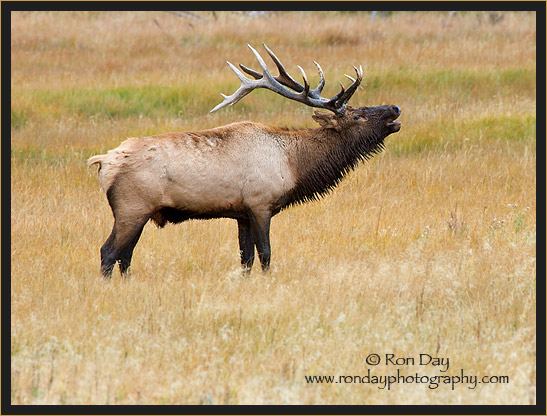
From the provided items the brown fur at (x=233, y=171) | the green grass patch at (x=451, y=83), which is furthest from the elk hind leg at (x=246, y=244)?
the green grass patch at (x=451, y=83)

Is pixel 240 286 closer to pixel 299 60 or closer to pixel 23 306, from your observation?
pixel 23 306

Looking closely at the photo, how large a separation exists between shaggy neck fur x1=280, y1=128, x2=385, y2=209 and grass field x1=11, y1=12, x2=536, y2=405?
69 centimetres

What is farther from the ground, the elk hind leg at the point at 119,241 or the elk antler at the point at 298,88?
the elk antler at the point at 298,88

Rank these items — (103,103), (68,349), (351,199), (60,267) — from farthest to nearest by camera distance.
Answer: (103,103)
(351,199)
(60,267)
(68,349)

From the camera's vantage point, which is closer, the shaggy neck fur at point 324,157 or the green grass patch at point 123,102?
the shaggy neck fur at point 324,157

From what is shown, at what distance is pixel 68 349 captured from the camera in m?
6.01

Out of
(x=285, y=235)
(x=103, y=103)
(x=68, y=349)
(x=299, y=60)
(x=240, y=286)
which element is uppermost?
(x=299, y=60)

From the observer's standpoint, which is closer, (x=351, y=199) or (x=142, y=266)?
(x=142, y=266)

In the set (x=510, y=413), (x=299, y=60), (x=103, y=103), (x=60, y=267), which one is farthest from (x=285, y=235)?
(x=299, y=60)

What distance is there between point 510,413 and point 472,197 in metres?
5.26

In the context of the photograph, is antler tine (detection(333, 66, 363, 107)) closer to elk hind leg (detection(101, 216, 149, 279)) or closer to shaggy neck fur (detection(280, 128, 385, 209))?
shaggy neck fur (detection(280, 128, 385, 209))

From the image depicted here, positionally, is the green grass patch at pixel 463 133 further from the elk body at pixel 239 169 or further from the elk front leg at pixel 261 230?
the elk front leg at pixel 261 230

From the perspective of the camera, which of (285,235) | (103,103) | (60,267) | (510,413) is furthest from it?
(103,103)

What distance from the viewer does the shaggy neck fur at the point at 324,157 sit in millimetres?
8062
